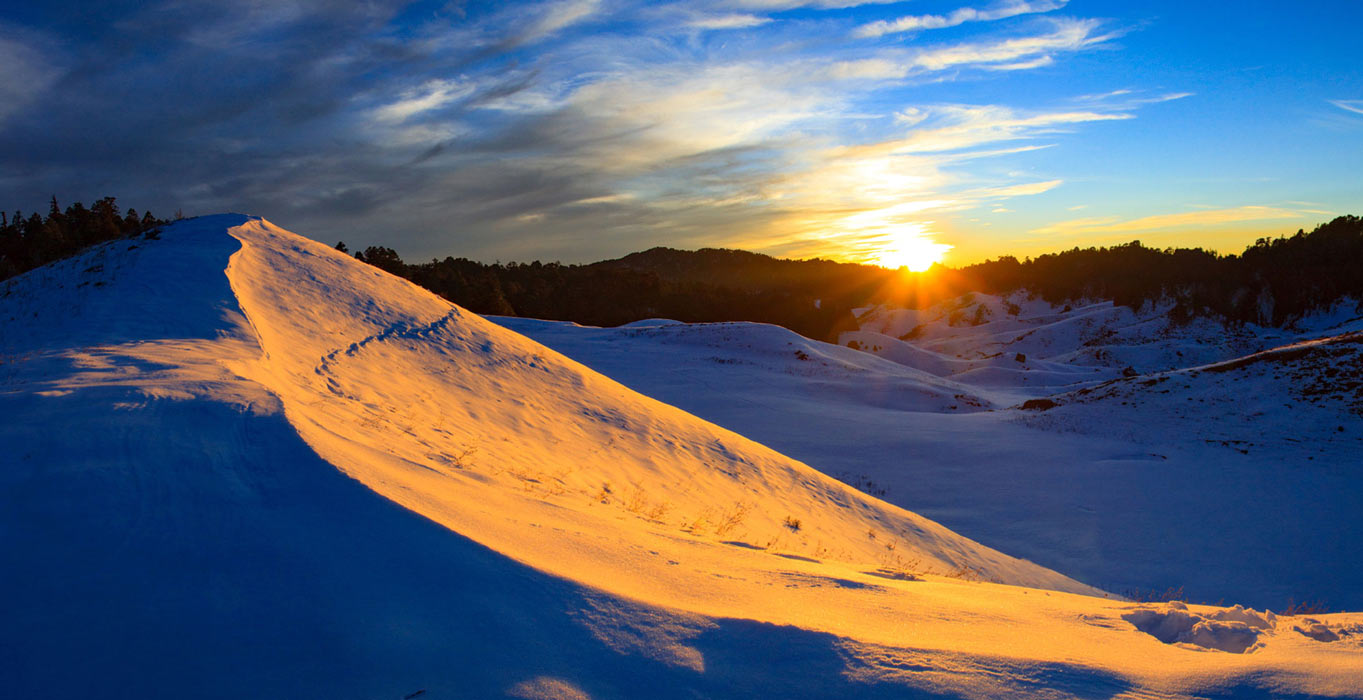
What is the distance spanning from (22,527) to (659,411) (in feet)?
31.3

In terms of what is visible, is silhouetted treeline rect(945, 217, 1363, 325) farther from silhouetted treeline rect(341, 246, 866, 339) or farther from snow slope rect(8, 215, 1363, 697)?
snow slope rect(8, 215, 1363, 697)

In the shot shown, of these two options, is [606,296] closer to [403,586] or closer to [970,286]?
[970,286]

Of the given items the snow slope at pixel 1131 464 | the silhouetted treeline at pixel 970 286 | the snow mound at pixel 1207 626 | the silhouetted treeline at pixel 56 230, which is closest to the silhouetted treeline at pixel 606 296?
the silhouetted treeline at pixel 970 286

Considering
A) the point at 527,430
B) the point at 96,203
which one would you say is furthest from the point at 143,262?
the point at 96,203

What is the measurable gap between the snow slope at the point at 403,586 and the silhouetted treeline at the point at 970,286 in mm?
41370

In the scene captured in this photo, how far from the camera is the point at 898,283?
78000mm

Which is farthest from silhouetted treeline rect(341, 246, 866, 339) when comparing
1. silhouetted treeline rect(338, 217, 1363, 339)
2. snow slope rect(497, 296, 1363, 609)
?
snow slope rect(497, 296, 1363, 609)

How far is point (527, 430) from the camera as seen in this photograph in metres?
8.10

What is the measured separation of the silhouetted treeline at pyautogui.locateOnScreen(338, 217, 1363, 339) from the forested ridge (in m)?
0.12

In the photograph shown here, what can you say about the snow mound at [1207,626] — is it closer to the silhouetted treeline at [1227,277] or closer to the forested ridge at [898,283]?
the forested ridge at [898,283]

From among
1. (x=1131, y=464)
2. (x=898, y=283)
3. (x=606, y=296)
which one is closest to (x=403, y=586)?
(x=1131, y=464)

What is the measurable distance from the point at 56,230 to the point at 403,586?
133 feet

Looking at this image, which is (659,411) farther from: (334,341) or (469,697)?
(469,697)

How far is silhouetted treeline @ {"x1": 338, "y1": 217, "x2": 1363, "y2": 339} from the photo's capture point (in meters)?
48.3
